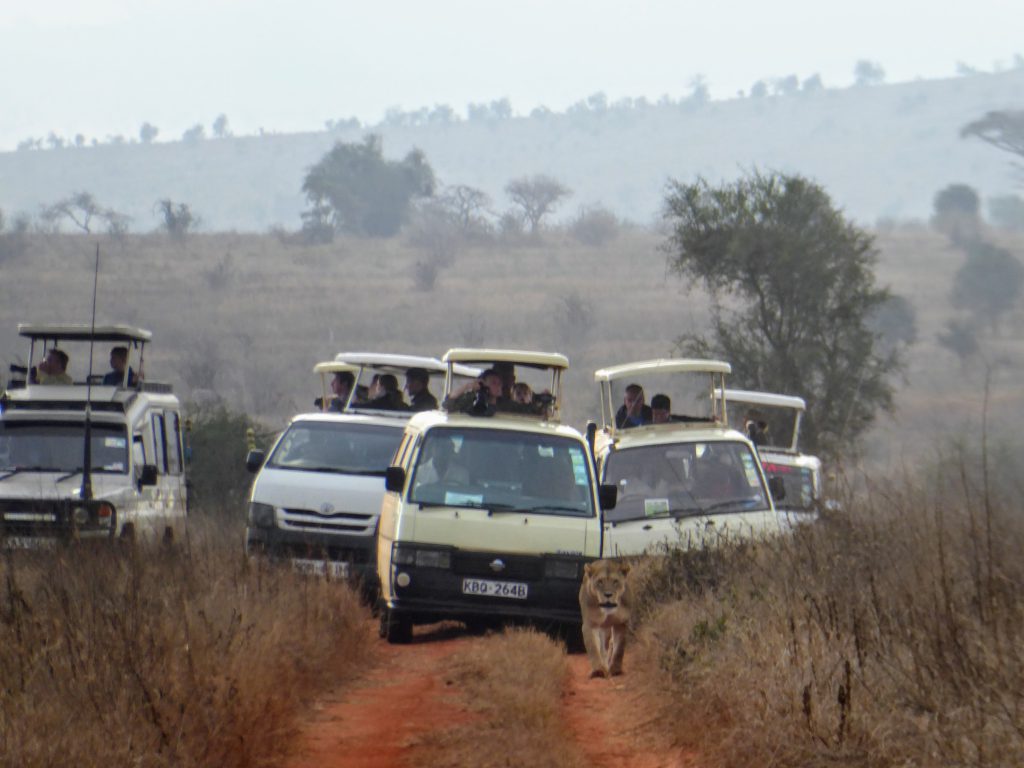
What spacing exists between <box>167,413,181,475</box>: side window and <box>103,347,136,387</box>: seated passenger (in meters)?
0.60

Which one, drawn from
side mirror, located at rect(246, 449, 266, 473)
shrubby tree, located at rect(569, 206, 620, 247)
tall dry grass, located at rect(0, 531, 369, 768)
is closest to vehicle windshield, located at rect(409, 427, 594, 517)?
tall dry grass, located at rect(0, 531, 369, 768)

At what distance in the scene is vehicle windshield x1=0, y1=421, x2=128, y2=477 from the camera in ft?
57.5

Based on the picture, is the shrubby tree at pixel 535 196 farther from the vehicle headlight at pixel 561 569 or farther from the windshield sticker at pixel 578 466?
the vehicle headlight at pixel 561 569

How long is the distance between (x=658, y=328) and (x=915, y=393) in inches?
447

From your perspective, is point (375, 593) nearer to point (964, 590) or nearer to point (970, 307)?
point (964, 590)

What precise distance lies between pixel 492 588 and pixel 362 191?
85469mm

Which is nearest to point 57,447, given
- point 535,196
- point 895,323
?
point 895,323

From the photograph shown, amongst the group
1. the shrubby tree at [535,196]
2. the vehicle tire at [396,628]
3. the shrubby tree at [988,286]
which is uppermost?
the shrubby tree at [535,196]

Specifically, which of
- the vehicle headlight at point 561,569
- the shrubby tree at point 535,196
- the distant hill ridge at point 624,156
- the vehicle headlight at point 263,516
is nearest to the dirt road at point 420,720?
the vehicle headlight at point 561,569

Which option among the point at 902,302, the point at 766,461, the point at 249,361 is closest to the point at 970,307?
the point at 902,302

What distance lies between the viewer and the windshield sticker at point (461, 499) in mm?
13566

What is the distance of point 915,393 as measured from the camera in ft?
206

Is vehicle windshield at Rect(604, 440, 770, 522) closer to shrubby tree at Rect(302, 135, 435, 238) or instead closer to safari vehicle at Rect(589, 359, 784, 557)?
safari vehicle at Rect(589, 359, 784, 557)

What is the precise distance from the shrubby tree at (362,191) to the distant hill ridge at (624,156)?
1927 inches
